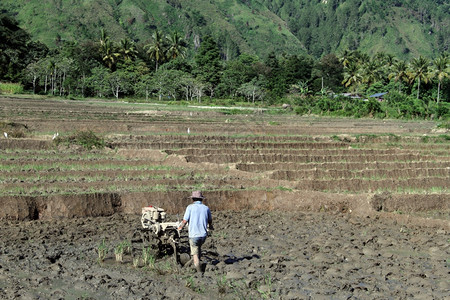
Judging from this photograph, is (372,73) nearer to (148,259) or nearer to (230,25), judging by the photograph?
(148,259)

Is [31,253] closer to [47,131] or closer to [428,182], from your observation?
[428,182]

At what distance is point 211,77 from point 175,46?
10.2 m

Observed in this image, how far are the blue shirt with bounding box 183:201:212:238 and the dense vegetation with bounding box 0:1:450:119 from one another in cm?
5142

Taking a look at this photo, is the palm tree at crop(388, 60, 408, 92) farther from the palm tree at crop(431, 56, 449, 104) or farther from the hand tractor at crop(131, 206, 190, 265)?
the hand tractor at crop(131, 206, 190, 265)

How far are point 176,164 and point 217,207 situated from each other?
197 inches

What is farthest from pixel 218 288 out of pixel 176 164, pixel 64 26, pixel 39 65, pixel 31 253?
pixel 64 26

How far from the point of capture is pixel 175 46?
86.2 metres

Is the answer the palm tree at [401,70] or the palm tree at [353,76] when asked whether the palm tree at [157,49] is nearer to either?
the palm tree at [353,76]

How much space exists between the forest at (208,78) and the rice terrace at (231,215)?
36786 mm

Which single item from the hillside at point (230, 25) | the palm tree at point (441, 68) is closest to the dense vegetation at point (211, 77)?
the palm tree at point (441, 68)

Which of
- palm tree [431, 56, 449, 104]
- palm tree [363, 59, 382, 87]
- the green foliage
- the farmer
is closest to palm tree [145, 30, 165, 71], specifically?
the green foliage

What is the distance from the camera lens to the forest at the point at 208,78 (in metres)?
62.6

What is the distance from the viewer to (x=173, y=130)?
3219cm

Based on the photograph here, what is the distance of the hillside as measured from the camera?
10964 centimetres
